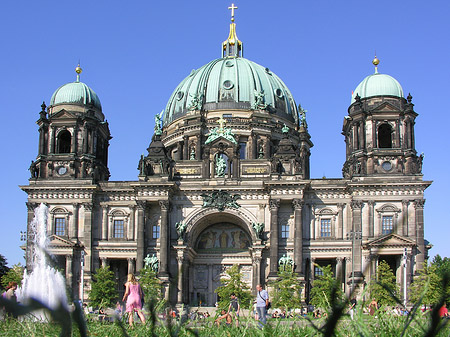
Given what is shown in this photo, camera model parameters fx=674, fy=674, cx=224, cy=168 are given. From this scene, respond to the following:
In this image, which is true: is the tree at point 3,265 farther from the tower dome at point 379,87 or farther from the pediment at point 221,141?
the tower dome at point 379,87

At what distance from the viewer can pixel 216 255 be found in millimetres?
63469

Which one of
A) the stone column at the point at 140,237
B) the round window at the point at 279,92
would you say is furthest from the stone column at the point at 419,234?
the stone column at the point at 140,237

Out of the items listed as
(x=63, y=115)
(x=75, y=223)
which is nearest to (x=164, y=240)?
(x=75, y=223)

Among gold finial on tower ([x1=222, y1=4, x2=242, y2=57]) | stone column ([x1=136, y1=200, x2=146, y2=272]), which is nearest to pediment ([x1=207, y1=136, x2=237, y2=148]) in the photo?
stone column ([x1=136, y1=200, x2=146, y2=272])

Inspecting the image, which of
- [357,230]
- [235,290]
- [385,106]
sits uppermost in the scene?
[385,106]

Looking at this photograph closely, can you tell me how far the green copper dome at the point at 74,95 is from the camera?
64.1 m

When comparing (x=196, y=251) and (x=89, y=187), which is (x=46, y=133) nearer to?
(x=89, y=187)

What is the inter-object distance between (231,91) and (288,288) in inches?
1044

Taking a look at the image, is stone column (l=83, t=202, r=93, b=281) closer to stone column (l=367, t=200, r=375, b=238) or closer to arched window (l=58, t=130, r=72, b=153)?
arched window (l=58, t=130, r=72, b=153)

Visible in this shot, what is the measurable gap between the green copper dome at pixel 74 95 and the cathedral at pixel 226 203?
121 mm


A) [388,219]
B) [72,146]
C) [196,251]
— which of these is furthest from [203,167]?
[388,219]

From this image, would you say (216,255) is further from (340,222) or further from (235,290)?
(340,222)

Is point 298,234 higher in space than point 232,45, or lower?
lower

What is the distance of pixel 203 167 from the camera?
61750 millimetres
